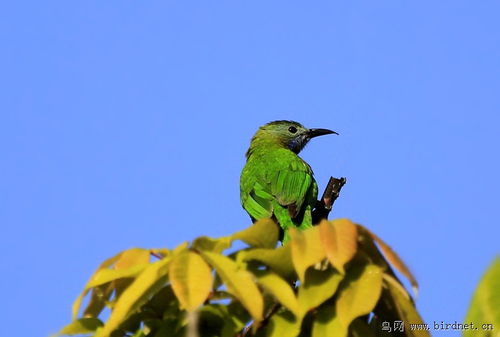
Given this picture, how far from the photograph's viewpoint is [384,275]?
264 centimetres

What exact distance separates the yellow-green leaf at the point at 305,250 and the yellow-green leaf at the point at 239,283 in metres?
0.15

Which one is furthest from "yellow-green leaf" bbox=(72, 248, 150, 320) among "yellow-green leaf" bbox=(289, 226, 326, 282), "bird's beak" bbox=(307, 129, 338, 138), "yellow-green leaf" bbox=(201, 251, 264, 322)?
"bird's beak" bbox=(307, 129, 338, 138)

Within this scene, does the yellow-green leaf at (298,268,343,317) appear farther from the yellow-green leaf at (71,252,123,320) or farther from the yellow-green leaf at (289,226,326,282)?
the yellow-green leaf at (71,252,123,320)

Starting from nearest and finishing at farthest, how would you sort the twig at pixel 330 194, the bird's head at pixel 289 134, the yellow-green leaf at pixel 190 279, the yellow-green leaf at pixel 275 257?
the yellow-green leaf at pixel 190 279
the yellow-green leaf at pixel 275 257
the twig at pixel 330 194
the bird's head at pixel 289 134

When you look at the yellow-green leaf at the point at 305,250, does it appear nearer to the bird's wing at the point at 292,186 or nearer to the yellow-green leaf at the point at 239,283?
the yellow-green leaf at the point at 239,283

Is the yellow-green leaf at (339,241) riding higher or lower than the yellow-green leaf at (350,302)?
higher

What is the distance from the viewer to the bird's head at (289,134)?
435 inches

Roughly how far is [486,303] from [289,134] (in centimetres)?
903

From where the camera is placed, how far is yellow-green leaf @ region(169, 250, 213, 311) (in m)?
2.43

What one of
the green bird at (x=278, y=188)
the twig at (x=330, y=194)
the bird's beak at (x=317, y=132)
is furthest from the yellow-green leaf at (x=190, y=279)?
the bird's beak at (x=317, y=132)

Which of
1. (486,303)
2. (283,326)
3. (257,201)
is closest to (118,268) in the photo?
(283,326)

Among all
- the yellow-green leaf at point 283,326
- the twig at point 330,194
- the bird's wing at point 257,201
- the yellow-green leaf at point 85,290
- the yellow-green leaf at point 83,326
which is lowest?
the yellow-green leaf at point 283,326

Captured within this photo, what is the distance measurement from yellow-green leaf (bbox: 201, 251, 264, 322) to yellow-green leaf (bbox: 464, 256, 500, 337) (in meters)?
0.64

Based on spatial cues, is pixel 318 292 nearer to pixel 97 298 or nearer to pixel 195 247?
pixel 195 247
